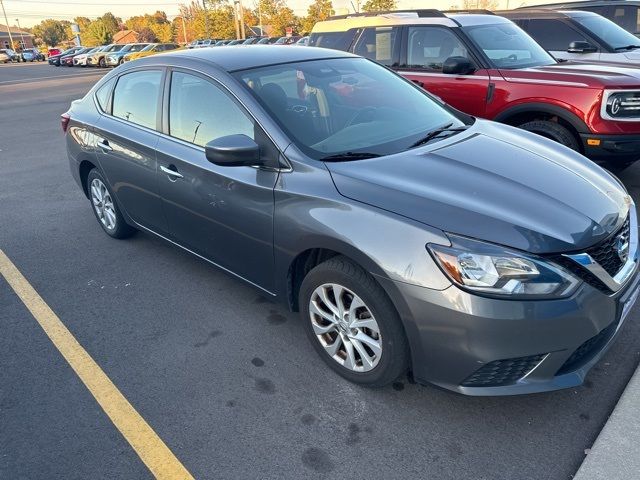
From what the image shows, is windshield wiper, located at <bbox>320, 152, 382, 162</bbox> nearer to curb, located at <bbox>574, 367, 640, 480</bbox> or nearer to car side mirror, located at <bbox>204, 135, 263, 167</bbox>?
car side mirror, located at <bbox>204, 135, 263, 167</bbox>

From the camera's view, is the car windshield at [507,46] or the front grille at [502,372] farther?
the car windshield at [507,46]

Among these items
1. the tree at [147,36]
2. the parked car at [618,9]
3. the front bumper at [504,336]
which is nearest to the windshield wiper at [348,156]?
the front bumper at [504,336]

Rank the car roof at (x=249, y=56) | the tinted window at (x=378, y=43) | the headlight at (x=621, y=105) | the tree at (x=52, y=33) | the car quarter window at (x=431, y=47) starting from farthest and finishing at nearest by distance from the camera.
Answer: the tree at (x=52, y=33) < the tinted window at (x=378, y=43) < the car quarter window at (x=431, y=47) < the headlight at (x=621, y=105) < the car roof at (x=249, y=56)

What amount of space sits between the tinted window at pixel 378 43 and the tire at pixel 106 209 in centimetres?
373

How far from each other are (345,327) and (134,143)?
7.53 feet

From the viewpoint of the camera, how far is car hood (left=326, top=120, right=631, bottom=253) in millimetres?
2318

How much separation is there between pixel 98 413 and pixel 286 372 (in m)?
1.02

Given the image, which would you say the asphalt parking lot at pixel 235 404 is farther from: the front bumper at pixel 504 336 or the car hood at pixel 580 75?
the car hood at pixel 580 75

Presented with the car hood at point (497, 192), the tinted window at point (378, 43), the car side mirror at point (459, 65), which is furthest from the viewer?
the tinted window at point (378, 43)

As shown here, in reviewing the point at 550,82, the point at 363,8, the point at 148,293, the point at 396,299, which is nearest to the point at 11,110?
the point at 148,293

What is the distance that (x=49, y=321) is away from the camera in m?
3.65

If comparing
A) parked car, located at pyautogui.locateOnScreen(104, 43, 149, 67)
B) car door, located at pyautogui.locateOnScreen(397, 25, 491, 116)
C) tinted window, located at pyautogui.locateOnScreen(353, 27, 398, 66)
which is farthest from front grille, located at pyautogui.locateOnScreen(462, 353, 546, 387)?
parked car, located at pyautogui.locateOnScreen(104, 43, 149, 67)

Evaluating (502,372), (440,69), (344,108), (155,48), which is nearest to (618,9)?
(440,69)

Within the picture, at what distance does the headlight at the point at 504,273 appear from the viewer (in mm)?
2209
